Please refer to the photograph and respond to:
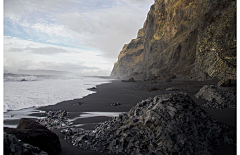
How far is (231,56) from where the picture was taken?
11.2 meters

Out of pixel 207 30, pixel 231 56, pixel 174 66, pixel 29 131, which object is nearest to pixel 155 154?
pixel 29 131

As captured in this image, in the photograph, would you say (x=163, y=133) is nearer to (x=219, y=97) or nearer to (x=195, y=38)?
(x=219, y=97)

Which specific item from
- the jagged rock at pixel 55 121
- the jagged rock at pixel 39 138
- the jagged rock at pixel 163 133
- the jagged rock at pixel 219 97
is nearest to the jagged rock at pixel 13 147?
the jagged rock at pixel 39 138

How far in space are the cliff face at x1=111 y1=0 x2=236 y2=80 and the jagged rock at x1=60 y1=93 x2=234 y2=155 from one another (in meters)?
11.3

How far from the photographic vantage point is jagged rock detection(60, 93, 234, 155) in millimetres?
2293

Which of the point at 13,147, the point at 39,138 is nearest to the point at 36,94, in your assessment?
the point at 39,138

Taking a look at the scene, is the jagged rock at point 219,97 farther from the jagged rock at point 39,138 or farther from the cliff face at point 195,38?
the cliff face at point 195,38

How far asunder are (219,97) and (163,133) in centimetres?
475

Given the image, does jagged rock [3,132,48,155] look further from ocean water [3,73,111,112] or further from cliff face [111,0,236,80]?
cliff face [111,0,236,80]

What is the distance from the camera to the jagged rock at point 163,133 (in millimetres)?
2293

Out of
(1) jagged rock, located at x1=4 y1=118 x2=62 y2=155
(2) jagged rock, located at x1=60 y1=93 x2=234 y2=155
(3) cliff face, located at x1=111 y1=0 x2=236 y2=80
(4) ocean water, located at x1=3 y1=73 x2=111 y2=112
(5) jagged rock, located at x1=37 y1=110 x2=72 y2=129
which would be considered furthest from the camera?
(3) cliff face, located at x1=111 y1=0 x2=236 y2=80

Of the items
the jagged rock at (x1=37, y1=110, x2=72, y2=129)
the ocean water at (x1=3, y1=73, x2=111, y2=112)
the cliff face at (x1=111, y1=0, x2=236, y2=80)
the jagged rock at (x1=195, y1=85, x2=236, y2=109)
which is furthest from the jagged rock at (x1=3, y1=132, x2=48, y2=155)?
the cliff face at (x1=111, y1=0, x2=236, y2=80)

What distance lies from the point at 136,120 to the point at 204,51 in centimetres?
1484

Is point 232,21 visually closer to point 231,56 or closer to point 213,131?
point 231,56
